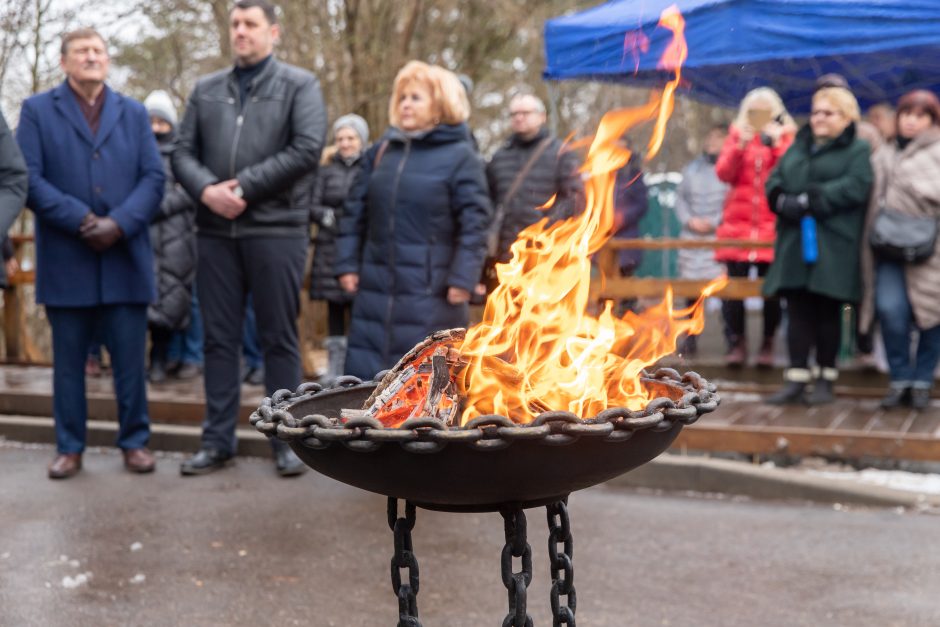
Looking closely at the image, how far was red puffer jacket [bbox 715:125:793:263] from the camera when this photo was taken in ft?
28.0

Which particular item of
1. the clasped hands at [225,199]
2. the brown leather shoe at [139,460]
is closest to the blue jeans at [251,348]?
the brown leather shoe at [139,460]

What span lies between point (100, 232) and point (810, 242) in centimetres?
447

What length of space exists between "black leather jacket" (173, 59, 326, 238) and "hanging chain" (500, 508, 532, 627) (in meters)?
3.56

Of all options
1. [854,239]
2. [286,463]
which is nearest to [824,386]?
[854,239]

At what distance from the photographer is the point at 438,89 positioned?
5.70 metres

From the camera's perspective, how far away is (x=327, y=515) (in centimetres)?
527

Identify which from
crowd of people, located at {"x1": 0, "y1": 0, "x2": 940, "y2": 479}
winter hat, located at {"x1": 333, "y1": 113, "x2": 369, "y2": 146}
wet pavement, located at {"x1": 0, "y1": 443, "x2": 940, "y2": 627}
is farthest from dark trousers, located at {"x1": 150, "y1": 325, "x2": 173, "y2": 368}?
wet pavement, located at {"x1": 0, "y1": 443, "x2": 940, "y2": 627}

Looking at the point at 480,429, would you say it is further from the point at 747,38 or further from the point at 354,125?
the point at 354,125

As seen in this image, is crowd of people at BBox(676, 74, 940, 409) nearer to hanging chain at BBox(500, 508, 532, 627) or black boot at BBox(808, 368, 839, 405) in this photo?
black boot at BBox(808, 368, 839, 405)

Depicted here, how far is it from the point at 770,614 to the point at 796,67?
19.9 feet

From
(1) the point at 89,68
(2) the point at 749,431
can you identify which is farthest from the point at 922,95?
(1) the point at 89,68

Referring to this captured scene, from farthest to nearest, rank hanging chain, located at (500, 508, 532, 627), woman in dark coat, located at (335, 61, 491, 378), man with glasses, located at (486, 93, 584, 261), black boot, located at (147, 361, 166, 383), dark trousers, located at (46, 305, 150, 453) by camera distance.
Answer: black boot, located at (147, 361, 166, 383)
man with glasses, located at (486, 93, 584, 261)
dark trousers, located at (46, 305, 150, 453)
woman in dark coat, located at (335, 61, 491, 378)
hanging chain, located at (500, 508, 532, 627)

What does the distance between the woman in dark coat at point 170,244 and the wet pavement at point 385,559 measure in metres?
2.62

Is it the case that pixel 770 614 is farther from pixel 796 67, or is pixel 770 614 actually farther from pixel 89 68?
pixel 796 67
